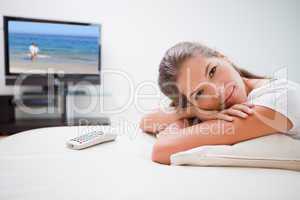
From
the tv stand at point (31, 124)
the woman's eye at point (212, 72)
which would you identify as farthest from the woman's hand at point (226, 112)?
the tv stand at point (31, 124)

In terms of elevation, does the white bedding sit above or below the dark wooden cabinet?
above

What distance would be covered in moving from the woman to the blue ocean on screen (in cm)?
161

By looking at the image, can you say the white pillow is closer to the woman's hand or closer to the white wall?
the woman's hand

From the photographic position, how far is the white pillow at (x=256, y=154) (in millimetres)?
674

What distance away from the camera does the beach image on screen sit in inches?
92.0

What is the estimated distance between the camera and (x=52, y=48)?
242cm

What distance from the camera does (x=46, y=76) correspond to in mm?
2410

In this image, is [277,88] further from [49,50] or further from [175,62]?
[49,50]

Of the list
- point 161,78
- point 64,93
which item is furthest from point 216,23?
point 161,78

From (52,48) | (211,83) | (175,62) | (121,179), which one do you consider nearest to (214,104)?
(211,83)

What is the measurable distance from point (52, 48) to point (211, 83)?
201 cm

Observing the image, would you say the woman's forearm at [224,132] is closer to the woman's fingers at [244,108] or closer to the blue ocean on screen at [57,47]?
the woman's fingers at [244,108]

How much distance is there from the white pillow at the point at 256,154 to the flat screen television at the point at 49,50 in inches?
79.1

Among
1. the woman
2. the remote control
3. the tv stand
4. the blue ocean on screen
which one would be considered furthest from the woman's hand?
the blue ocean on screen
